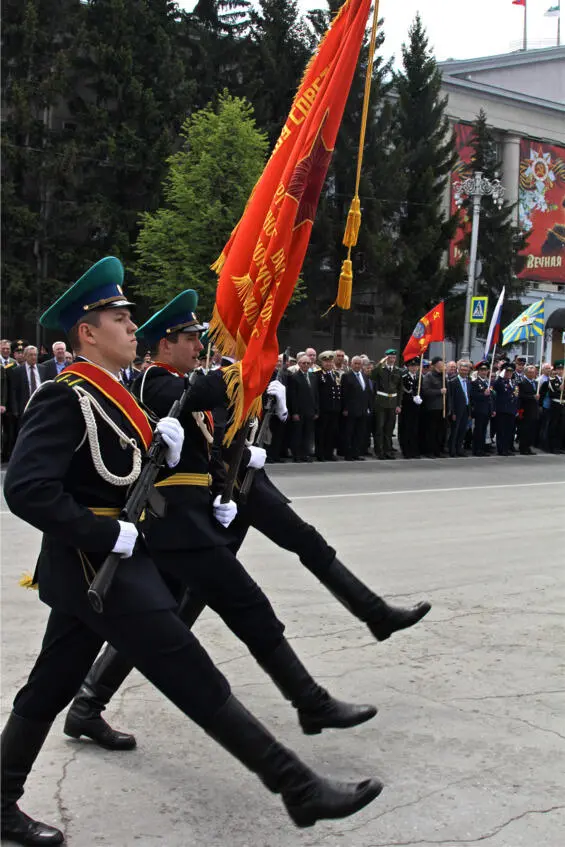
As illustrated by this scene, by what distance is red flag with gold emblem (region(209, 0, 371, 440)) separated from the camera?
14.9ft

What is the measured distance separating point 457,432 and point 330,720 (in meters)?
15.0

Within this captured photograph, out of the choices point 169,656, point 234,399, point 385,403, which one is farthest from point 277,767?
point 385,403

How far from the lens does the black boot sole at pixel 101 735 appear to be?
3.98 meters

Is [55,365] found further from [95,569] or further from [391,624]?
[95,569]

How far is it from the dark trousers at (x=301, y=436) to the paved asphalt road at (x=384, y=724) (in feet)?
26.3

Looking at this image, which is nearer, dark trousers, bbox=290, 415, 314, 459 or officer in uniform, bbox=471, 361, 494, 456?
dark trousers, bbox=290, 415, 314, 459

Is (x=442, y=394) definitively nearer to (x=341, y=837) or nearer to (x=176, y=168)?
(x=341, y=837)

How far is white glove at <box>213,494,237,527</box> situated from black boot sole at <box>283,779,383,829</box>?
1.27 metres

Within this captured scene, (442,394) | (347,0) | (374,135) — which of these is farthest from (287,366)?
(374,135)

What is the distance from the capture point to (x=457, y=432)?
18688mm

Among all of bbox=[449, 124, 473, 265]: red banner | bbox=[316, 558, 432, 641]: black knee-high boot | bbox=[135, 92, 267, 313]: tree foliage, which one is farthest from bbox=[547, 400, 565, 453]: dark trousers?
bbox=[449, 124, 473, 265]: red banner

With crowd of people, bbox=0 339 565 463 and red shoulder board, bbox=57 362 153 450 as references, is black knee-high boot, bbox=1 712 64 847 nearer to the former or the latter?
red shoulder board, bbox=57 362 153 450

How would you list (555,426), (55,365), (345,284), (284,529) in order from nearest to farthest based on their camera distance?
(284,529), (345,284), (55,365), (555,426)

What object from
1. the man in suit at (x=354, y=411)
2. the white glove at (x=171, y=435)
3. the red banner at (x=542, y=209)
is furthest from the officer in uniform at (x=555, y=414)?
the red banner at (x=542, y=209)
